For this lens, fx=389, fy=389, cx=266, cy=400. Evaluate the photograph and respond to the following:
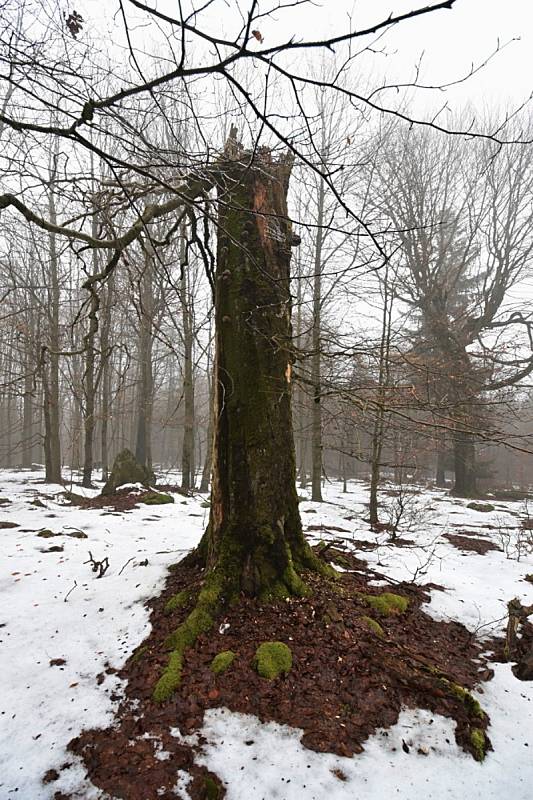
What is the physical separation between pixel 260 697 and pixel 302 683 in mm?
277

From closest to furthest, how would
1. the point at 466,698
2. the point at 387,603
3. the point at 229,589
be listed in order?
the point at 466,698, the point at 229,589, the point at 387,603

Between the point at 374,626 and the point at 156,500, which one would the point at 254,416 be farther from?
the point at 156,500

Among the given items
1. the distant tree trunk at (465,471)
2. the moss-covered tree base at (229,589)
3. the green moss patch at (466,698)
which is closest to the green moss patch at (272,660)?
the moss-covered tree base at (229,589)

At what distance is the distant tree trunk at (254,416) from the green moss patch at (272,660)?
0.47m

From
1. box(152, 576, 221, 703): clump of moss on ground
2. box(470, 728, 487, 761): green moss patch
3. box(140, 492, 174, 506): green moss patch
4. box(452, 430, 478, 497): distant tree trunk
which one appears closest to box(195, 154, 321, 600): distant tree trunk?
box(152, 576, 221, 703): clump of moss on ground

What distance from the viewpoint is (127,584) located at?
12.7ft

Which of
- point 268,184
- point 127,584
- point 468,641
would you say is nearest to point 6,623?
point 127,584

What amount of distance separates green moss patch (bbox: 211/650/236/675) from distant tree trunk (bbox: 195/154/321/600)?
524 millimetres

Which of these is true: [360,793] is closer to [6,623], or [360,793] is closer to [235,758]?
[235,758]

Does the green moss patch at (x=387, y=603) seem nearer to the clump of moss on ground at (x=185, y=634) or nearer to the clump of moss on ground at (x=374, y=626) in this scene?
the clump of moss on ground at (x=374, y=626)

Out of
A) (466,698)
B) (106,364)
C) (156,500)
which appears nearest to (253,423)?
(466,698)

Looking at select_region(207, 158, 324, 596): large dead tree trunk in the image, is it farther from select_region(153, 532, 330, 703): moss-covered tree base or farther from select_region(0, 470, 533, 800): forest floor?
select_region(0, 470, 533, 800): forest floor

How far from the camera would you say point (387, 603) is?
3.38 metres

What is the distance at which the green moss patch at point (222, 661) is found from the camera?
8.43 feet
